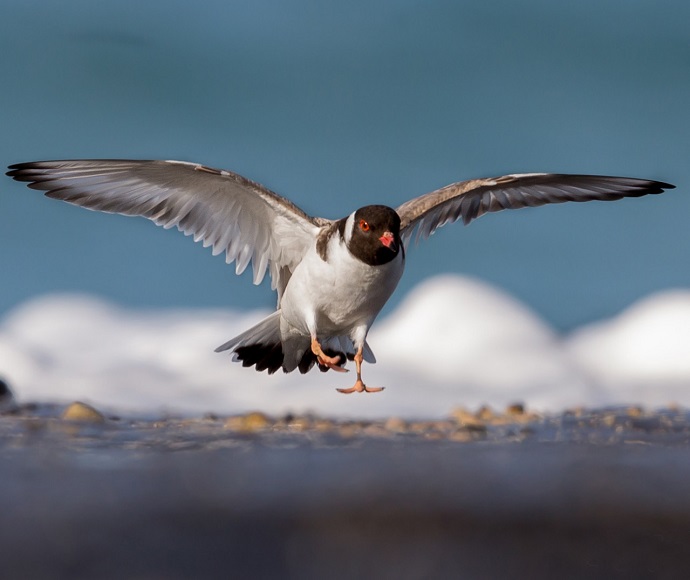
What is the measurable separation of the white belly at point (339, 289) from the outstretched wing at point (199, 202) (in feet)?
1.31

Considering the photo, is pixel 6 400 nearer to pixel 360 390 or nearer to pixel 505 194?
pixel 360 390

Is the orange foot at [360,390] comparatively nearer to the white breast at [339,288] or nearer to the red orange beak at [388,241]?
the white breast at [339,288]

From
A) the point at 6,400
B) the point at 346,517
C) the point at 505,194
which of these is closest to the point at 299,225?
the point at 505,194

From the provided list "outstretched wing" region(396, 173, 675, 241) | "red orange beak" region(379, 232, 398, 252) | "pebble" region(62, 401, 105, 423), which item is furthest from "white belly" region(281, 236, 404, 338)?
"pebble" region(62, 401, 105, 423)

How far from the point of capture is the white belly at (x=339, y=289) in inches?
229

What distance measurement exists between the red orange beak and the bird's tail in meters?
1.51

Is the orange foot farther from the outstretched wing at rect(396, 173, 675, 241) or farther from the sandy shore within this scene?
the sandy shore

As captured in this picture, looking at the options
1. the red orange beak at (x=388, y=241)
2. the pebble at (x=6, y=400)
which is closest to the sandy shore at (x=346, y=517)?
the pebble at (x=6, y=400)

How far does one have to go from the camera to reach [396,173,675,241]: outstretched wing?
6664mm

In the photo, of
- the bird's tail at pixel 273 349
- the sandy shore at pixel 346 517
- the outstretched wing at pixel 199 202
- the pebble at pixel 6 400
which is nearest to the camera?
the sandy shore at pixel 346 517

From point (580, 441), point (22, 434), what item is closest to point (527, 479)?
point (580, 441)

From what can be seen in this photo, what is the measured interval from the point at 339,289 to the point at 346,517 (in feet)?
11.6

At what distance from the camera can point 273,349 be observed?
23.3 feet

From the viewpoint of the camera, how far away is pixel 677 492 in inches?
97.9
